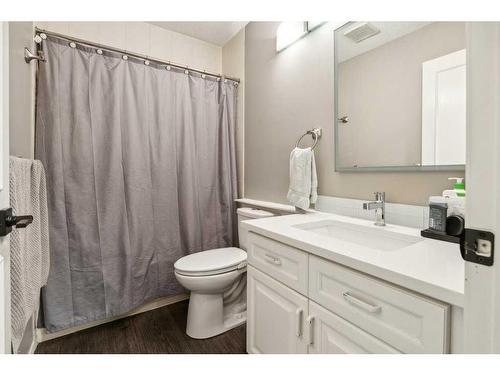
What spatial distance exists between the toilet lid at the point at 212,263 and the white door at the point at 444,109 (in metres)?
1.16

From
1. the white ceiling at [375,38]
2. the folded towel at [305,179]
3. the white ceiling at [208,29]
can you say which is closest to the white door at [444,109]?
the white ceiling at [375,38]

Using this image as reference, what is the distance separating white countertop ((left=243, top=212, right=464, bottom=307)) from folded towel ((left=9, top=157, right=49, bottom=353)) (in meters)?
0.93

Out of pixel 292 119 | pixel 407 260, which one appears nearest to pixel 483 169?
pixel 407 260

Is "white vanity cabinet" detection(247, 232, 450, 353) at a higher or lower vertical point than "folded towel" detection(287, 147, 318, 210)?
lower

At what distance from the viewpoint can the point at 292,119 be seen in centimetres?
168

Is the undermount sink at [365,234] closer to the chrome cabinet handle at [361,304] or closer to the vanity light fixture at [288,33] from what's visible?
the chrome cabinet handle at [361,304]

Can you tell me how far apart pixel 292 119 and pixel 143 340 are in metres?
1.72

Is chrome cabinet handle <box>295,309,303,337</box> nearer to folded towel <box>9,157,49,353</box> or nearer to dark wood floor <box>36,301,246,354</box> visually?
dark wood floor <box>36,301,246,354</box>

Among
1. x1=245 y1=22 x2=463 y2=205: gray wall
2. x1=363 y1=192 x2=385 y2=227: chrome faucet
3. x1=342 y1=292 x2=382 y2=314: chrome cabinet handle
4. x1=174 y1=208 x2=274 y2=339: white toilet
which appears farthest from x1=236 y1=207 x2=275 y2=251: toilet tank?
x1=342 y1=292 x2=382 y2=314: chrome cabinet handle

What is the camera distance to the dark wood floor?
146 centimetres

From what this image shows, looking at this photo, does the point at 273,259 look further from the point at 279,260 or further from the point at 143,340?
the point at 143,340

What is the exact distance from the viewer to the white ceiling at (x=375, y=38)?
1.11 meters

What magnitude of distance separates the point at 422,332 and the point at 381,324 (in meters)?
0.11

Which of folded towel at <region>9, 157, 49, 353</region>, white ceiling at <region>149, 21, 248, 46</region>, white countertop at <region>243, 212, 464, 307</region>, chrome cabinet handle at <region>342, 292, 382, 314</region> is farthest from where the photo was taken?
white ceiling at <region>149, 21, 248, 46</region>
